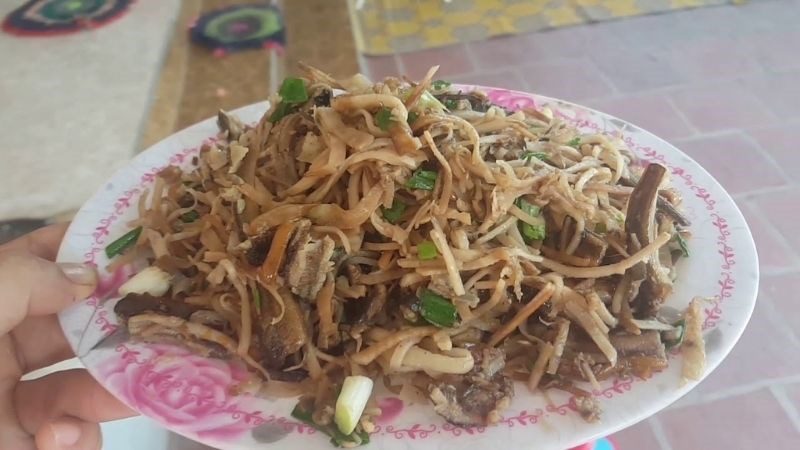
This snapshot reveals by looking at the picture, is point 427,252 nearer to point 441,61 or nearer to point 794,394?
point 794,394

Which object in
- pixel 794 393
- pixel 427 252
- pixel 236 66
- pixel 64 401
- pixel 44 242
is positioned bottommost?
pixel 794 393

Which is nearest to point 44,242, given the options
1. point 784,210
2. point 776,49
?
point 784,210

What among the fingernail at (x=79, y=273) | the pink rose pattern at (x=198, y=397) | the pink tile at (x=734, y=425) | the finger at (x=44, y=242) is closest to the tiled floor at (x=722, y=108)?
the pink tile at (x=734, y=425)

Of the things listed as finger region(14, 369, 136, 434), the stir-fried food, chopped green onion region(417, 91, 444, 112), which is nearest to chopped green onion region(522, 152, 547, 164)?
the stir-fried food

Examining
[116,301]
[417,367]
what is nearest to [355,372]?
[417,367]

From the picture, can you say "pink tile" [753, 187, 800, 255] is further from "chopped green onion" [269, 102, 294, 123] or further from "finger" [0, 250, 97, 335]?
"finger" [0, 250, 97, 335]

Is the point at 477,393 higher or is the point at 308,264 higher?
the point at 308,264
